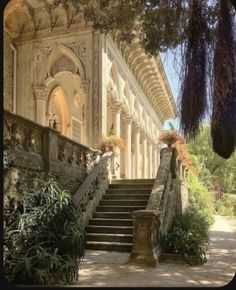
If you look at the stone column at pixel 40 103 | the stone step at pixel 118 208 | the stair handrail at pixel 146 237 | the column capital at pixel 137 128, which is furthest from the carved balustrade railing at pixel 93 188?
the column capital at pixel 137 128

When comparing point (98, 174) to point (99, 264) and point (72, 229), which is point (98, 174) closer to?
point (99, 264)

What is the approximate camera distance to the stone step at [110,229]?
8.48 metres

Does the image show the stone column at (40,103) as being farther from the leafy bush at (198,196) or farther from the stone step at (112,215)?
the leafy bush at (198,196)

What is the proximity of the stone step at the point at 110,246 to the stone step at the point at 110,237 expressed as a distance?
7.3 inches

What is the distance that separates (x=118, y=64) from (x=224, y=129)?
11.8 meters

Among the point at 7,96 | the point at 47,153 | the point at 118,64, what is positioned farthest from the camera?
the point at 118,64

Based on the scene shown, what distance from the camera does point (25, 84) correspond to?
12922mm

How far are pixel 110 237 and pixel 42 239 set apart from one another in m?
2.95

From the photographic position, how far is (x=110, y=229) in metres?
8.65

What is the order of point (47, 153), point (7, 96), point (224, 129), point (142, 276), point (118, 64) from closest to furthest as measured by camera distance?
point (224, 129)
point (142, 276)
point (47, 153)
point (7, 96)
point (118, 64)

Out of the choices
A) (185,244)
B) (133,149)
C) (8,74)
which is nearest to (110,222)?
(185,244)

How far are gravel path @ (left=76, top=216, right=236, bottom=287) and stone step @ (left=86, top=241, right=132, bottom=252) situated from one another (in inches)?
8.0

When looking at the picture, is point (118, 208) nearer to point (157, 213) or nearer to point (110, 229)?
point (110, 229)

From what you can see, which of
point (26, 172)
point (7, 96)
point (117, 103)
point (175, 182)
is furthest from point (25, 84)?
point (26, 172)
